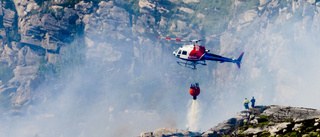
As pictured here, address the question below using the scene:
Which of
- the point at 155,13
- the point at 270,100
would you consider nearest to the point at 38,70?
the point at 155,13

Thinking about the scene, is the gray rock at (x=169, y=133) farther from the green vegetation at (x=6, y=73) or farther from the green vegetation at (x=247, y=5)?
the green vegetation at (x=6, y=73)

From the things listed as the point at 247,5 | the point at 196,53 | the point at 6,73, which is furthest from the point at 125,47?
the point at 196,53

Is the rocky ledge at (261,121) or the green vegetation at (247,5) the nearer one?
the rocky ledge at (261,121)

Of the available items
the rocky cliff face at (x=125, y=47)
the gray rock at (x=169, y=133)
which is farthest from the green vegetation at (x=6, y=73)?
the gray rock at (x=169, y=133)

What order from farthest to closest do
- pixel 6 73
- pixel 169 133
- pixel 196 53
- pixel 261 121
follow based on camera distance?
pixel 6 73, pixel 196 53, pixel 169 133, pixel 261 121

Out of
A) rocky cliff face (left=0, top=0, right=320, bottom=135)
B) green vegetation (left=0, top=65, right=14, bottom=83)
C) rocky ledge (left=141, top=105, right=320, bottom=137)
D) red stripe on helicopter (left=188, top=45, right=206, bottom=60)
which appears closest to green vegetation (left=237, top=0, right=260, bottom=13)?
rocky cliff face (left=0, top=0, right=320, bottom=135)

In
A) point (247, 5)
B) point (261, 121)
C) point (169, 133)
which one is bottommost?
point (169, 133)

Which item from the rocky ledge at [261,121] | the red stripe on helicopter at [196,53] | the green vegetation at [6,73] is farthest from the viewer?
the green vegetation at [6,73]

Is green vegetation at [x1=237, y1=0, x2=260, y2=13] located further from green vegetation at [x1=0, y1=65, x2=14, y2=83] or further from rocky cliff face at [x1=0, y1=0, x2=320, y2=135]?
green vegetation at [x1=0, y1=65, x2=14, y2=83]

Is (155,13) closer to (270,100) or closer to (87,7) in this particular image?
(87,7)

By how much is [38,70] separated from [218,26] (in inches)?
4129

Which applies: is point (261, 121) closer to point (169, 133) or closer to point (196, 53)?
point (169, 133)

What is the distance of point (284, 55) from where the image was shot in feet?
589

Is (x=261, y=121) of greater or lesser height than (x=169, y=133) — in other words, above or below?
above
